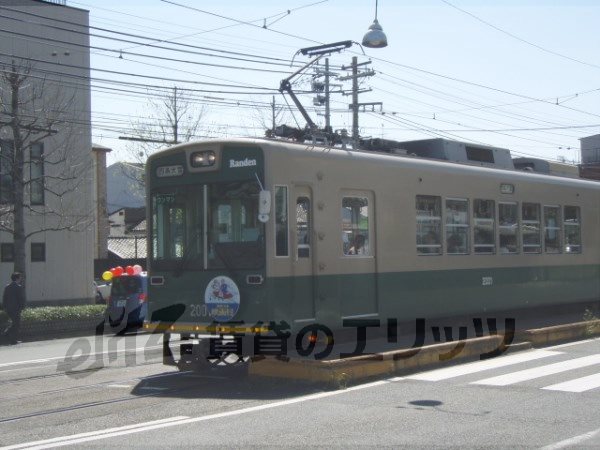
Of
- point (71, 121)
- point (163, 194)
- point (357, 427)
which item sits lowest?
point (357, 427)

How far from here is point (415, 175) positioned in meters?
14.2

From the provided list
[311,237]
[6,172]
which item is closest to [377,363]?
[311,237]

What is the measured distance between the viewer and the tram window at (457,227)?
1498cm

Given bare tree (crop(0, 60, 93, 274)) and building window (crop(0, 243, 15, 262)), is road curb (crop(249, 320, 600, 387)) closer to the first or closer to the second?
bare tree (crop(0, 60, 93, 274))

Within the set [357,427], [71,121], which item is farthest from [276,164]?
[71,121]

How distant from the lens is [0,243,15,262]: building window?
85.3 ft

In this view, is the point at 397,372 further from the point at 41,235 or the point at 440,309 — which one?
the point at 41,235

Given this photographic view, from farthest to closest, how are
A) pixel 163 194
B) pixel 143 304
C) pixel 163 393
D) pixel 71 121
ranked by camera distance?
pixel 71 121
pixel 143 304
pixel 163 194
pixel 163 393

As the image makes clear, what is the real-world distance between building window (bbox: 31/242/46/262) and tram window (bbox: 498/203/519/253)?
51.8ft

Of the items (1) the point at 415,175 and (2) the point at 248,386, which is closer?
(2) the point at 248,386

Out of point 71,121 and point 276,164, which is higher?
point 71,121

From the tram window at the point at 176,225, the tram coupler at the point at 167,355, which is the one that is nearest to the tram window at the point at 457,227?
the tram window at the point at 176,225

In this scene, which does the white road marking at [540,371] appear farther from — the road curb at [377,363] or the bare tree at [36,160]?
the bare tree at [36,160]

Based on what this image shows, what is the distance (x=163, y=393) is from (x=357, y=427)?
3361mm
